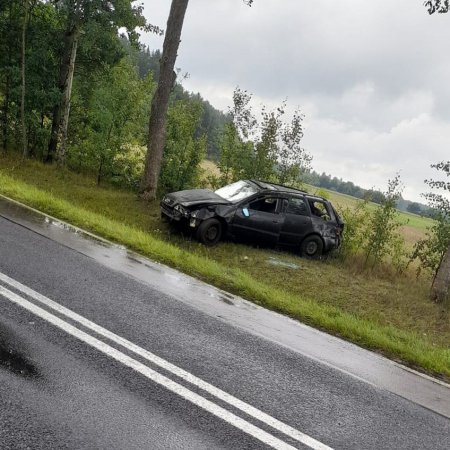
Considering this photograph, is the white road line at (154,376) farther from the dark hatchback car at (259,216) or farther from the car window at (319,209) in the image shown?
the car window at (319,209)

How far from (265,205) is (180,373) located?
8.34 meters

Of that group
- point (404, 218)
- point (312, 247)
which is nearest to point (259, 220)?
point (312, 247)

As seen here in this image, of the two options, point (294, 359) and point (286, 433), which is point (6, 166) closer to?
point (294, 359)

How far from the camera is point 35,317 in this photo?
16.4ft

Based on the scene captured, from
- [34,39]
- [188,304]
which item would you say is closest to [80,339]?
[188,304]

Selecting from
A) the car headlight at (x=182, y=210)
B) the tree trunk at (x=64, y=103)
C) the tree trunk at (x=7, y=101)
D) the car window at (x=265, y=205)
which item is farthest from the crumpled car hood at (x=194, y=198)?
the tree trunk at (x=7, y=101)

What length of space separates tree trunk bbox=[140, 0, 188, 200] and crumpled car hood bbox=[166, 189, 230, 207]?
9.68 feet

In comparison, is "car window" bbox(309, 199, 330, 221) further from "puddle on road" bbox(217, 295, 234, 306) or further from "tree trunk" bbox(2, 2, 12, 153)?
"tree trunk" bbox(2, 2, 12, 153)

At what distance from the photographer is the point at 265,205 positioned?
12.5 metres

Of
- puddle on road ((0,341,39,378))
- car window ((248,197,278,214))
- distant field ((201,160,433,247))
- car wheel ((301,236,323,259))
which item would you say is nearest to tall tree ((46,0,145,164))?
distant field ((201,160,433,247))

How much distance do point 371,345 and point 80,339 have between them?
14.6 ft

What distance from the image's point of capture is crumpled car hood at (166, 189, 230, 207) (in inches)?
447

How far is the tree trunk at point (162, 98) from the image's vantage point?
13641 millimetres

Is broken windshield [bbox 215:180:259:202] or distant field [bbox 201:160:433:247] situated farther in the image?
distant field [bbox 201:160:433:247]
